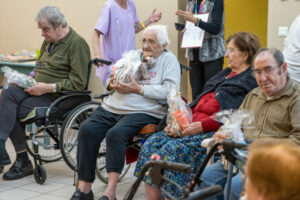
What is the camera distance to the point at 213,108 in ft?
10.6

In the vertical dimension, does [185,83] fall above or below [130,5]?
below

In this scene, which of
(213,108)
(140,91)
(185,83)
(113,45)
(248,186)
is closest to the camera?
(248,186)

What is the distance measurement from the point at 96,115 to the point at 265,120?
1.39 meters

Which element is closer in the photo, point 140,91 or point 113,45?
point 140,91

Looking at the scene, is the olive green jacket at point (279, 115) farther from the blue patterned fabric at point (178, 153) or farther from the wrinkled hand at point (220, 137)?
the blue patterned fabric at point (178, 153)

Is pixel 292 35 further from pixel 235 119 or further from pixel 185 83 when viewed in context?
pixel 185 83

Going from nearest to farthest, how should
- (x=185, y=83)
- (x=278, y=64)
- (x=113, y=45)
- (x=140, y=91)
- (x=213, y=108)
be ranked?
1. (x=278, y=64)
2. (x=213, y=108)
3. (x=140, y=91)
4. (x=113, y=45)
5. (x=185, y=83)

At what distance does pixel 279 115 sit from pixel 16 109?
237 cm

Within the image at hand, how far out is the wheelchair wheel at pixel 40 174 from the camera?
13.4ft

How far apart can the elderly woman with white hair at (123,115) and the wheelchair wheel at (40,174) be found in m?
0.63

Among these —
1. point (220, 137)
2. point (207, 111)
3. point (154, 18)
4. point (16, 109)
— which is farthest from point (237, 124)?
point (154, 18)

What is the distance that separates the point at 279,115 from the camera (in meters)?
2.65

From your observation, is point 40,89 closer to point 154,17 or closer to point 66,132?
point 66,132

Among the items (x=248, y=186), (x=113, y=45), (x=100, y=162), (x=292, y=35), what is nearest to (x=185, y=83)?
(x=113, y=45)
